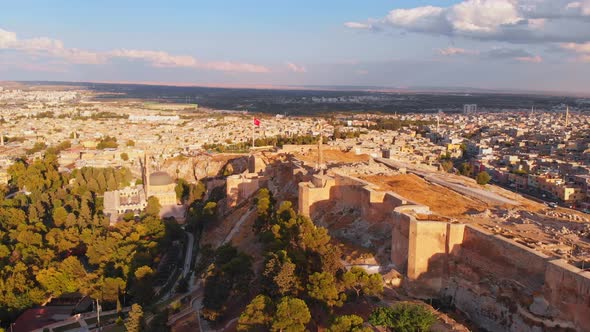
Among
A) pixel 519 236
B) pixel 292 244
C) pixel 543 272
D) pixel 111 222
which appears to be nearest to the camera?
pixel 543 272

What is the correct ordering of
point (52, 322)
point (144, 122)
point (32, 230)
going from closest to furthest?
1. point (52, 322)
2. point (32, 230)
3. point (144, 122)

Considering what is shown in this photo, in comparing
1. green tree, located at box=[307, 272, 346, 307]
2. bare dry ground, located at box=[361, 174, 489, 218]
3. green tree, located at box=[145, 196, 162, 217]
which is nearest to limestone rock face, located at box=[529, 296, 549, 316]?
green tree, located at box=[307, 272, 346, 307]

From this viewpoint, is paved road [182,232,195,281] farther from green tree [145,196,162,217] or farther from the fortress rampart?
the fortress rampart

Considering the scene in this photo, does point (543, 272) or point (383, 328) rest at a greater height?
point (543, 272)

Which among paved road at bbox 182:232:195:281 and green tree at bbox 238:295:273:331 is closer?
green tree at bbox 238:295:273:331

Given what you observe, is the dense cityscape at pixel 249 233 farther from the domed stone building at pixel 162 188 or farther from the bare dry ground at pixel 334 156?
the bare dry ground at pixel 334 156

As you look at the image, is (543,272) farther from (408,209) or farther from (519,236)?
(408,209)

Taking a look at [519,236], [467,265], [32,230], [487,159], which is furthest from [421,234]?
[487,159]
